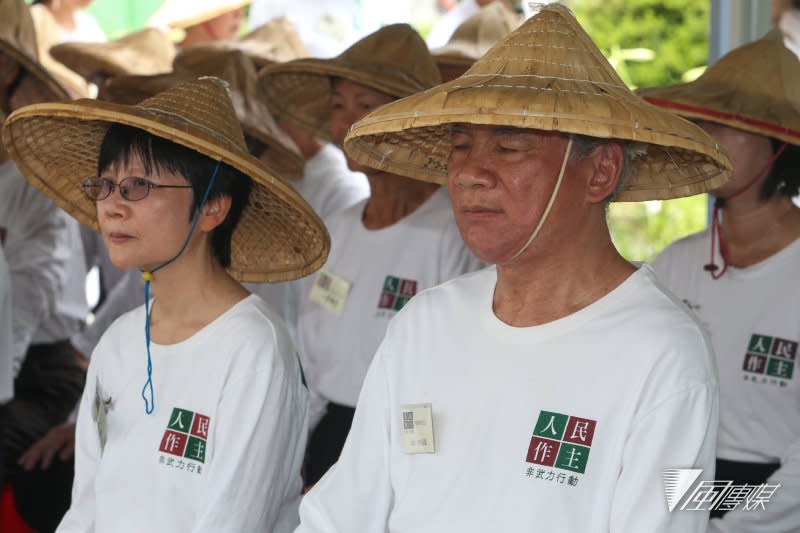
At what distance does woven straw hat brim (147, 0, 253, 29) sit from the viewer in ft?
19.9

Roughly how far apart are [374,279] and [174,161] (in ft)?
3.30

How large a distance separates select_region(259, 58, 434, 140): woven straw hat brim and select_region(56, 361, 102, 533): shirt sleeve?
131cm

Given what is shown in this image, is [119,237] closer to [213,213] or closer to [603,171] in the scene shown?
[213,213]

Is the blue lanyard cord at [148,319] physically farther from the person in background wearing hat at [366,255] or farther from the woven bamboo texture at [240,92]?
the woven bamboo texture at [240,92]

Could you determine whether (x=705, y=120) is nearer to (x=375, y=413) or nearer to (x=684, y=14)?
(x=375, y=413)

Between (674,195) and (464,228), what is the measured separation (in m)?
0.47

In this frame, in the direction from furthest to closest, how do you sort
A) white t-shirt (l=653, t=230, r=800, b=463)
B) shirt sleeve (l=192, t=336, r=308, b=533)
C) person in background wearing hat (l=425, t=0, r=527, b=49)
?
1. person in background wearing hat (l=425, t=0, r=527, b=49)
2. white t-shirt (l=653, t=230, r=800, b=463)
3. shirt sleeve (l=192, t=336, r=308, b=533)

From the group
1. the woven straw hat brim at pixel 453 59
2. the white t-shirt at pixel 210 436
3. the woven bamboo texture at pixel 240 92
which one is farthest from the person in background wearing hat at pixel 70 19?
the white t-shirt at pixel 210 436

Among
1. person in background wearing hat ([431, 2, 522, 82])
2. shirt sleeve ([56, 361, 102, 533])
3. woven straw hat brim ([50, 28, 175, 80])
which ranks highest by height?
person in background wearing hat ([431, 2, 522, 82])

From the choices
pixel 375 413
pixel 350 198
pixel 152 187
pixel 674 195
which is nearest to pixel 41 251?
pixel 350 198

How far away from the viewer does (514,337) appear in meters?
1.98

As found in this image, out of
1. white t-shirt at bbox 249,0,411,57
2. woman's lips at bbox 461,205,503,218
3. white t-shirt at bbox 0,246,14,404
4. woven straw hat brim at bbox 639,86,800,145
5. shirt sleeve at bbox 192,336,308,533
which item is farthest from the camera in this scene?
white t-shirt at bbox 249,0,411,57

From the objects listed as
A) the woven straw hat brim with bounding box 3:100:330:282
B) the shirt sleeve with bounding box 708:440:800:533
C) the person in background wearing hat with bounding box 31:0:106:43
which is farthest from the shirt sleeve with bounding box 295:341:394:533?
the person in background wearing hat with bounding box 31:0:106:43

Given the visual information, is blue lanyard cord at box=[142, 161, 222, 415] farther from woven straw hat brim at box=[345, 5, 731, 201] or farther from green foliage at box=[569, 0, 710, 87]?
green foliage at box=[569, 0, 710, 87]
